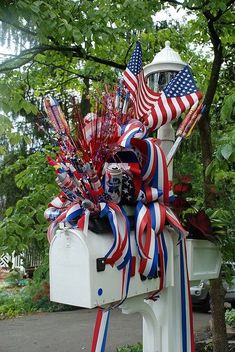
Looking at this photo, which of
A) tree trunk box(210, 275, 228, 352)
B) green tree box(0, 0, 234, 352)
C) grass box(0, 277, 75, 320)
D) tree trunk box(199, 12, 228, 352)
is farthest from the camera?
grass box(0, 277, 75, 320)

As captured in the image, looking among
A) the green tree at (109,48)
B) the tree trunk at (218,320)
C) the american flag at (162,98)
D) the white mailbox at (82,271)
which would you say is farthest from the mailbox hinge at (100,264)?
the tree trunk at (218,320)

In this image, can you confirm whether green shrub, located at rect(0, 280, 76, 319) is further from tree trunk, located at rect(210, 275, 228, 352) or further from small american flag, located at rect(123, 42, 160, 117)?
small american flag, located at rect(123, 42, 160, 117)

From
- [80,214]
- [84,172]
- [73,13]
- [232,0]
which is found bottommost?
[80,214]

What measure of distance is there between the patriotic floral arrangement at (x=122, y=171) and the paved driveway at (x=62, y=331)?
5.66 metres

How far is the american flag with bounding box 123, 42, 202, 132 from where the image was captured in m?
2.78

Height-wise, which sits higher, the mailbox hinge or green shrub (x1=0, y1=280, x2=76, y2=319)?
the mailbox hinge

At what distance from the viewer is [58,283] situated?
7.58 feet

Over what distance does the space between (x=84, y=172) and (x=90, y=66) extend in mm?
4691

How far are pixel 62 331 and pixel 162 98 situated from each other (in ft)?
25.8

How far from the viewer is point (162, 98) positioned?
2824 millimetres

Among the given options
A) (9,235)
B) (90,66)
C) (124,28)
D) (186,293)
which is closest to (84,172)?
(186,293)

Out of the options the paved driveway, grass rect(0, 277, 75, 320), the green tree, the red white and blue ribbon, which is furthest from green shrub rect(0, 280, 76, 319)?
the red white and blue ribbon

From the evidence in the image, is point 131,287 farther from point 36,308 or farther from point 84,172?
point 36,308

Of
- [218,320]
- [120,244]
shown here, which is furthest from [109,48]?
[120,244]
